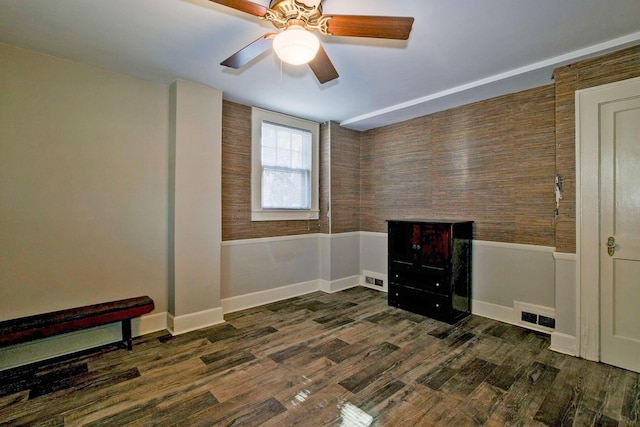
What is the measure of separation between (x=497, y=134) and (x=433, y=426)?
311cm

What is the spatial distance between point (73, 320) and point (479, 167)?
4424 mm

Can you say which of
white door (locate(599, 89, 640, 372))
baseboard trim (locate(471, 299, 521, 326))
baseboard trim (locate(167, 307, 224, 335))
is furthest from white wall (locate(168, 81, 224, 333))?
white door (locate(599, 89, 640, 372))

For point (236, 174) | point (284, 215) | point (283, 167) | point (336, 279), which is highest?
point (283, 167)

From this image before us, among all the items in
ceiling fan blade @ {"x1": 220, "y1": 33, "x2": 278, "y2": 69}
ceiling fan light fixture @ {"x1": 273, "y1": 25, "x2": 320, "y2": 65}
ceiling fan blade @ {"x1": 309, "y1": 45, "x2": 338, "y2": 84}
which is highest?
ceiling fan blade @ {"x1": 220, "y1": 33, "x2": 278, "y2": 69}

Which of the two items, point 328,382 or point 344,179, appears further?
point 344,179

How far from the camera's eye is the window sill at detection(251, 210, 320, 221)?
4.03 meters

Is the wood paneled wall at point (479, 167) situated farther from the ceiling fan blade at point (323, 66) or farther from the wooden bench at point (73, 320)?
the wooden bench at point (73, 320)

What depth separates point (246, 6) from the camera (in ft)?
5.36

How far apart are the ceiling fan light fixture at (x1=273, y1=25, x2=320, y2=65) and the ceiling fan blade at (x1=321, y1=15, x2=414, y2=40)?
0.54 feet

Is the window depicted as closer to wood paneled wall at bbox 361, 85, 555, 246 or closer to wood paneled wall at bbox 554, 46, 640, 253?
wood paneled wall at bbox 361, 85, 555, 246

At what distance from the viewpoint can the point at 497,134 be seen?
3.48 m

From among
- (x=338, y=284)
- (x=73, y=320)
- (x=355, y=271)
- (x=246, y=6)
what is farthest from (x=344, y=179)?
(x=73, y=320)

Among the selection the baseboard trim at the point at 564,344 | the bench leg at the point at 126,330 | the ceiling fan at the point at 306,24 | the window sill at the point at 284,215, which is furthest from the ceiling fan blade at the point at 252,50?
the baseboard trim at the point at 564,344

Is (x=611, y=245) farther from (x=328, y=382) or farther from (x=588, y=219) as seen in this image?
(x=328, y=382)
